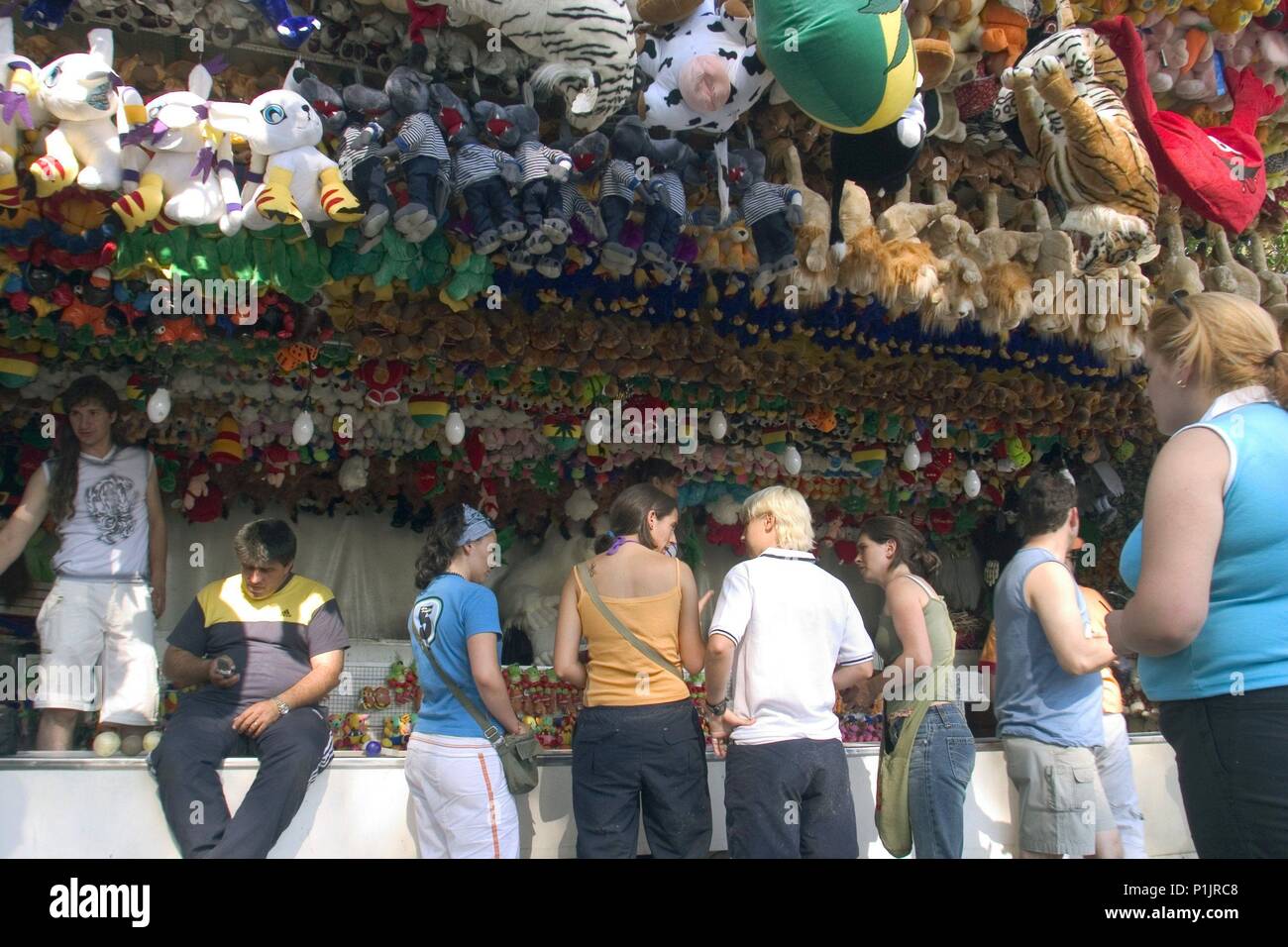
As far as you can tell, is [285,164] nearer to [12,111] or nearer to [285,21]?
[285,21]

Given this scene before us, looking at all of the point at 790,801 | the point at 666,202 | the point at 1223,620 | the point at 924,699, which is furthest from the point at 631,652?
the point at 1223,620

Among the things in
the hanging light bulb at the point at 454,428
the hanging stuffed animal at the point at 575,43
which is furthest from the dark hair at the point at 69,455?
the hanging stuffed animal at the point at 575,43

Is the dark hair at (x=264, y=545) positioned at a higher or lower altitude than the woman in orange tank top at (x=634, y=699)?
higher

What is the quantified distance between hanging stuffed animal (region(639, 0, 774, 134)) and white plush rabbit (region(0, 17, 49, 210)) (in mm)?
1805

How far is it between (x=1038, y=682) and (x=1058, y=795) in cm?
35

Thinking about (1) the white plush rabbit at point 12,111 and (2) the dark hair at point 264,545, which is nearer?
(1) the white plush rabbit at point 12,111

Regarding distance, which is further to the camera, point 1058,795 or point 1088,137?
point 1088,137

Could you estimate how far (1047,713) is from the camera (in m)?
3.07

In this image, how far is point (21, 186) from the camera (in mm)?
2869

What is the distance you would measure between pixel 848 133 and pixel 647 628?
1780 millimetres

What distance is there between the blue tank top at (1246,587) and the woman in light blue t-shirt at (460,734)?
1.85m

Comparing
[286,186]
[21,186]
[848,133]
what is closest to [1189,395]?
[848,133]

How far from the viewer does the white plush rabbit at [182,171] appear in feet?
9.55

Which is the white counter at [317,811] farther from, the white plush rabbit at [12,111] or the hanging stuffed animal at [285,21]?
the hanging stuffed animal at [285,21]
